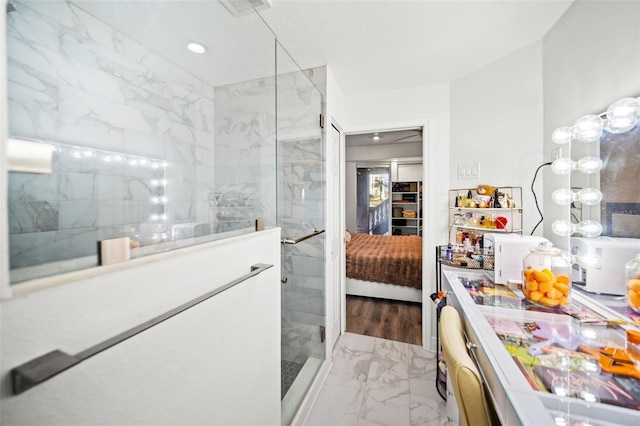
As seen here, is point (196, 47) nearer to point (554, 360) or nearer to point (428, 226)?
point (554, 360)

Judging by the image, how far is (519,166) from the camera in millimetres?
1884

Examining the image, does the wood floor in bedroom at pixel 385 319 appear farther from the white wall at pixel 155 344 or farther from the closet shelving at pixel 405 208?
the closet shelving at pixel 405 208

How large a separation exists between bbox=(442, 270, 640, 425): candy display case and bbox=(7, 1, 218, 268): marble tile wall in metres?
1.14

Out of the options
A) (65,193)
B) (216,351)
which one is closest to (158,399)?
(216,351)

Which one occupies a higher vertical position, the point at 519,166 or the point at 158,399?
the point at 519,166

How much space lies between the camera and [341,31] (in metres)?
1.53

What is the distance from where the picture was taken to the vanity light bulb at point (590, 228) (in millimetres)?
1248

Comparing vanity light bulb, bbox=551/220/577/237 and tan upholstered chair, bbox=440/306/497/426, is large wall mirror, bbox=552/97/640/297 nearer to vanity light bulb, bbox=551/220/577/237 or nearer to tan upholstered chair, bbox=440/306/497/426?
vanity light bulb, bbox=551/220/577/237

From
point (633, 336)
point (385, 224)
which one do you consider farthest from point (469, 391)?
point (385, 224)

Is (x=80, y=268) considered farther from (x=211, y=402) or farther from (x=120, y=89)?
(x=120, y=89)

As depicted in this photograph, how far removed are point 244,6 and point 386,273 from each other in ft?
9.22

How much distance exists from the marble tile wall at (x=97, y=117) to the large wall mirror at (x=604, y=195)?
6.10 ft

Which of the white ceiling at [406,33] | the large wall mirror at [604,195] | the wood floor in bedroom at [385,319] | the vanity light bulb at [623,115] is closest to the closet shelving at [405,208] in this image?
the wood floor in bedroom at [385,319]

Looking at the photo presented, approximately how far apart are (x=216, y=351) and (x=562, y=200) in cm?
196
